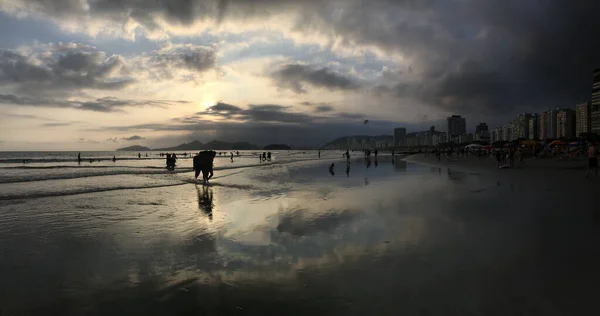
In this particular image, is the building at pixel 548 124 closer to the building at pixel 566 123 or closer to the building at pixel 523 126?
the building at pixel 566 123

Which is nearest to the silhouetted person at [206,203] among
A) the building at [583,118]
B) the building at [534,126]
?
the building at [583,118]

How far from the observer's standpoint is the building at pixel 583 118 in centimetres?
13986

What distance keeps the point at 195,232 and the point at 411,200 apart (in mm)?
8445

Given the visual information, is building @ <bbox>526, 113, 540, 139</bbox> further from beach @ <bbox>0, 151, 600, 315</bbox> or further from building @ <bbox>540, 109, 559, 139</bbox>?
beach @ <bbox>0, 151, 600, 315</bbox>

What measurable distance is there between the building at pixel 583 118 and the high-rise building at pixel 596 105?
16.0ft

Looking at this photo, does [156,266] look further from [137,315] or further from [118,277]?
[137,315]

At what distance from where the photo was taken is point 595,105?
129 m

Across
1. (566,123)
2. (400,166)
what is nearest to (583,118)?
(566,123)

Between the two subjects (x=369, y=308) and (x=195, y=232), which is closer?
(x=369, y=308)

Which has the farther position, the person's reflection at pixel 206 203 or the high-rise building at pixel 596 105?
the high-rise building at pixel 596 105

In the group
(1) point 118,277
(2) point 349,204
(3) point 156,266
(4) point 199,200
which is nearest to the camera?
(1) point 118,277

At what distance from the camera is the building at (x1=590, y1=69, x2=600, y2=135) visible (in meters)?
124

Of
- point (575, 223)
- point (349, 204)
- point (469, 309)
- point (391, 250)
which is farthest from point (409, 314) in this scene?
point (349, 204)

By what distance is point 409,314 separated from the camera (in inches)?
150
